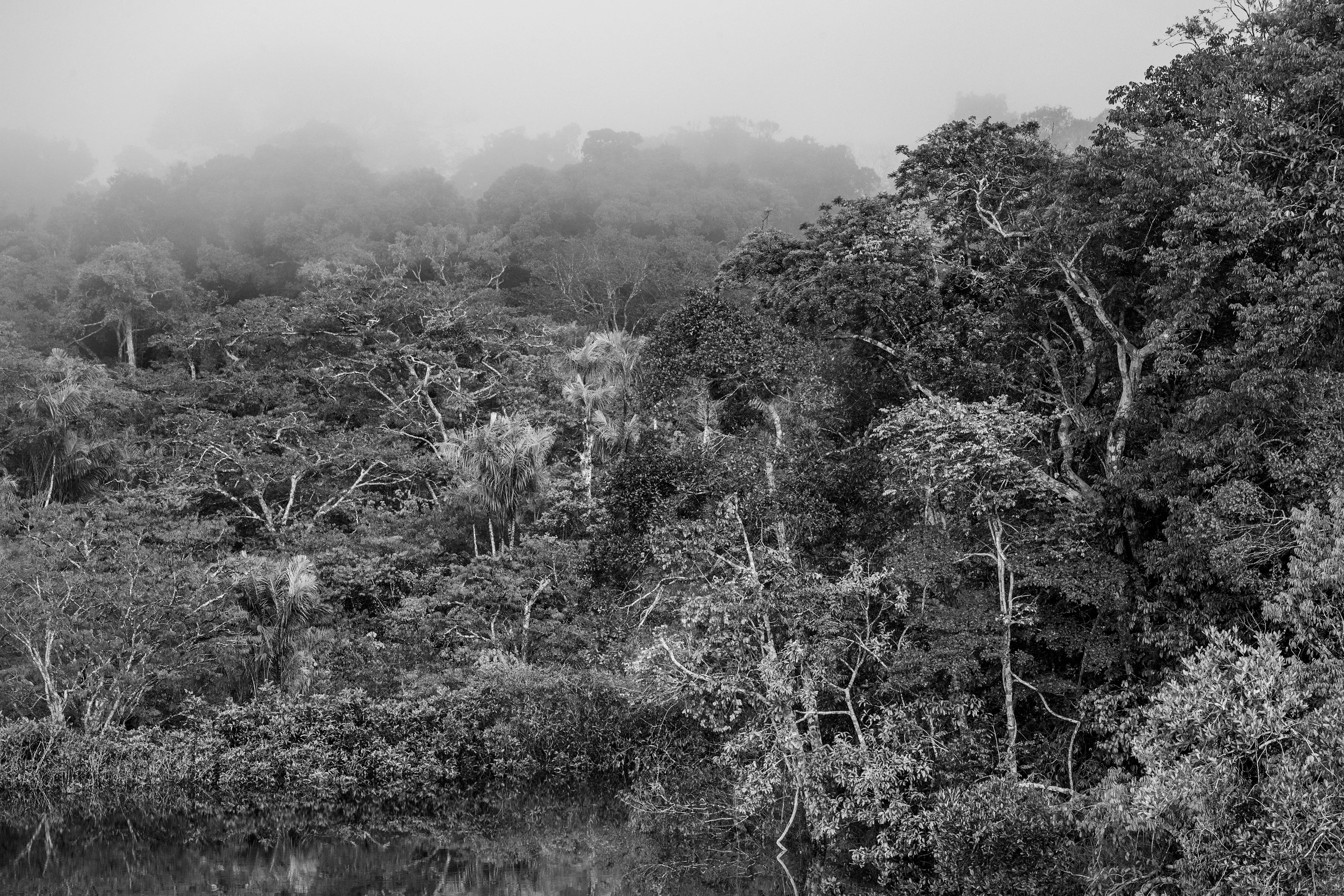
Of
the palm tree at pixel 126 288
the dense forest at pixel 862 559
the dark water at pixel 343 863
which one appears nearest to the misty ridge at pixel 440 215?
the palm tree at pixel 126 288

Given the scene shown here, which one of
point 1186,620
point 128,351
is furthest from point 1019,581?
point 128,351

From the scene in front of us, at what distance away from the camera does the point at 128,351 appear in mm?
31250

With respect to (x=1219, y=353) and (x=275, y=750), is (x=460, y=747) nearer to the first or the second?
(x=275, y=750)

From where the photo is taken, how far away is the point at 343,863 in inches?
473

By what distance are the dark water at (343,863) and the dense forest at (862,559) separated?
749mm

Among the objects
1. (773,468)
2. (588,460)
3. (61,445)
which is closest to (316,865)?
(773,468)

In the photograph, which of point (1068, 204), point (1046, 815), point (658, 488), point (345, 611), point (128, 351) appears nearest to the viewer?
point (1046, 815)

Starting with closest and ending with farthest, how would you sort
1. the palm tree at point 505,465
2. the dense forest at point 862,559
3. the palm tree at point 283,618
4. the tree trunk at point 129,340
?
the dense forest at point 862,559, the palm tree at point 283,618, the palm tree at point 505,465, the tree trunk at point 129,340

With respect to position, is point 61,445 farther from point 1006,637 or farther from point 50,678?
point 1006,637

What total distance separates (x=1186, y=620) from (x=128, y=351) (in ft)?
97.6

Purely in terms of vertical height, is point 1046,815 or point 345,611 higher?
point 1046,815

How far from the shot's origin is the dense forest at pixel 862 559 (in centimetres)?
945

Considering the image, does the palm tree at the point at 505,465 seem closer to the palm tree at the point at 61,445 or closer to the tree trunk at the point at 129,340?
the palm tree at the point at 61,445

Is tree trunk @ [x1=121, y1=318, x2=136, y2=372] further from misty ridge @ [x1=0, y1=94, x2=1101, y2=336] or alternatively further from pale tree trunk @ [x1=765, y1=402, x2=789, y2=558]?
pale tree trunk @ [x1=765, y1=402, x2=789, y2=558]
